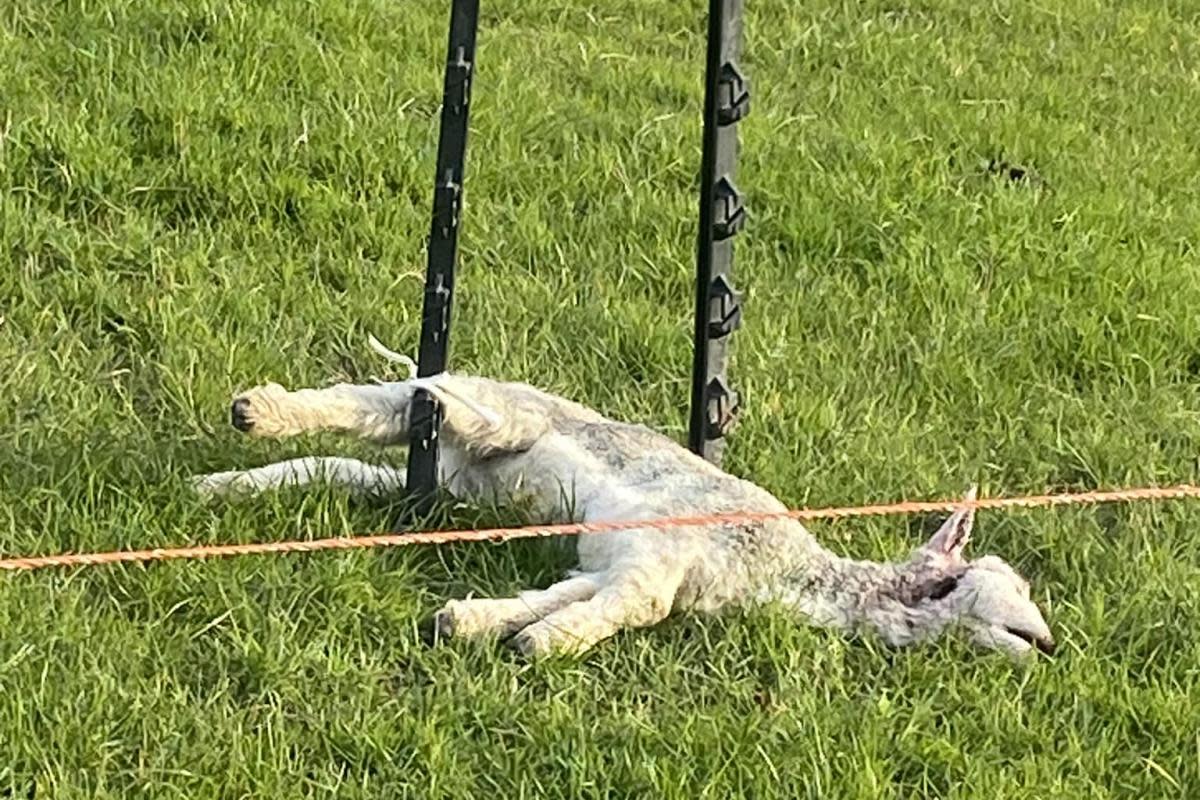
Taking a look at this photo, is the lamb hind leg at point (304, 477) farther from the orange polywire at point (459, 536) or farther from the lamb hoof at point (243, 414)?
the lamb hoof at point (243, 414)

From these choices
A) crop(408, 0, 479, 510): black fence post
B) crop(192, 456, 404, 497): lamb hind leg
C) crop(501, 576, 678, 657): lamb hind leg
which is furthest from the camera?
crop(192, 456, 404, 497): lamb hind leg

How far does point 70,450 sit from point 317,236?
1297 mm

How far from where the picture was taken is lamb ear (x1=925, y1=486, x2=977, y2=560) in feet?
12.4

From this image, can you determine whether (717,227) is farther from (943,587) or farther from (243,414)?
(243,414)

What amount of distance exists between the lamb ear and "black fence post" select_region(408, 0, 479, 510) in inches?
41.2

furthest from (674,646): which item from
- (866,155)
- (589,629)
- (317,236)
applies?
(866,155)

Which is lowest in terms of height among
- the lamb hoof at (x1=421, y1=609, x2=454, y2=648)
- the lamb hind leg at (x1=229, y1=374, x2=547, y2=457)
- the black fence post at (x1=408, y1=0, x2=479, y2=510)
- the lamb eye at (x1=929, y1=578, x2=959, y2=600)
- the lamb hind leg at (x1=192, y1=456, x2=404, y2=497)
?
the lamb hoof at (x1=421, y1=609, x2=454, y2=648)

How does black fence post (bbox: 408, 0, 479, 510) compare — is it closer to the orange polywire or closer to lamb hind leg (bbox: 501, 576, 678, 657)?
the orange polywire

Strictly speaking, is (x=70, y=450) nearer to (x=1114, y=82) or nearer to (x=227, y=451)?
(x=227, y=451)

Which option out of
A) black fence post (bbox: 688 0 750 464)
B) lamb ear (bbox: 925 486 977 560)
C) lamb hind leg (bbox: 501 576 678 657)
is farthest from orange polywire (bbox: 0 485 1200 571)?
black fence post (bbox: 688 0 750 464)

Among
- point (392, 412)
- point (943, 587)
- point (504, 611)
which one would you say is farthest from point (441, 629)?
point (943, 587)

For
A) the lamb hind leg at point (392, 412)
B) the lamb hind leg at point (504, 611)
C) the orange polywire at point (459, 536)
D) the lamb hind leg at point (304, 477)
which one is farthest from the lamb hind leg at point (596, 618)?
the lamb hind leg at point (304, 477)

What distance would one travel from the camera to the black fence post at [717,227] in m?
3.88

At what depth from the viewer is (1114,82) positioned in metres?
7.27
